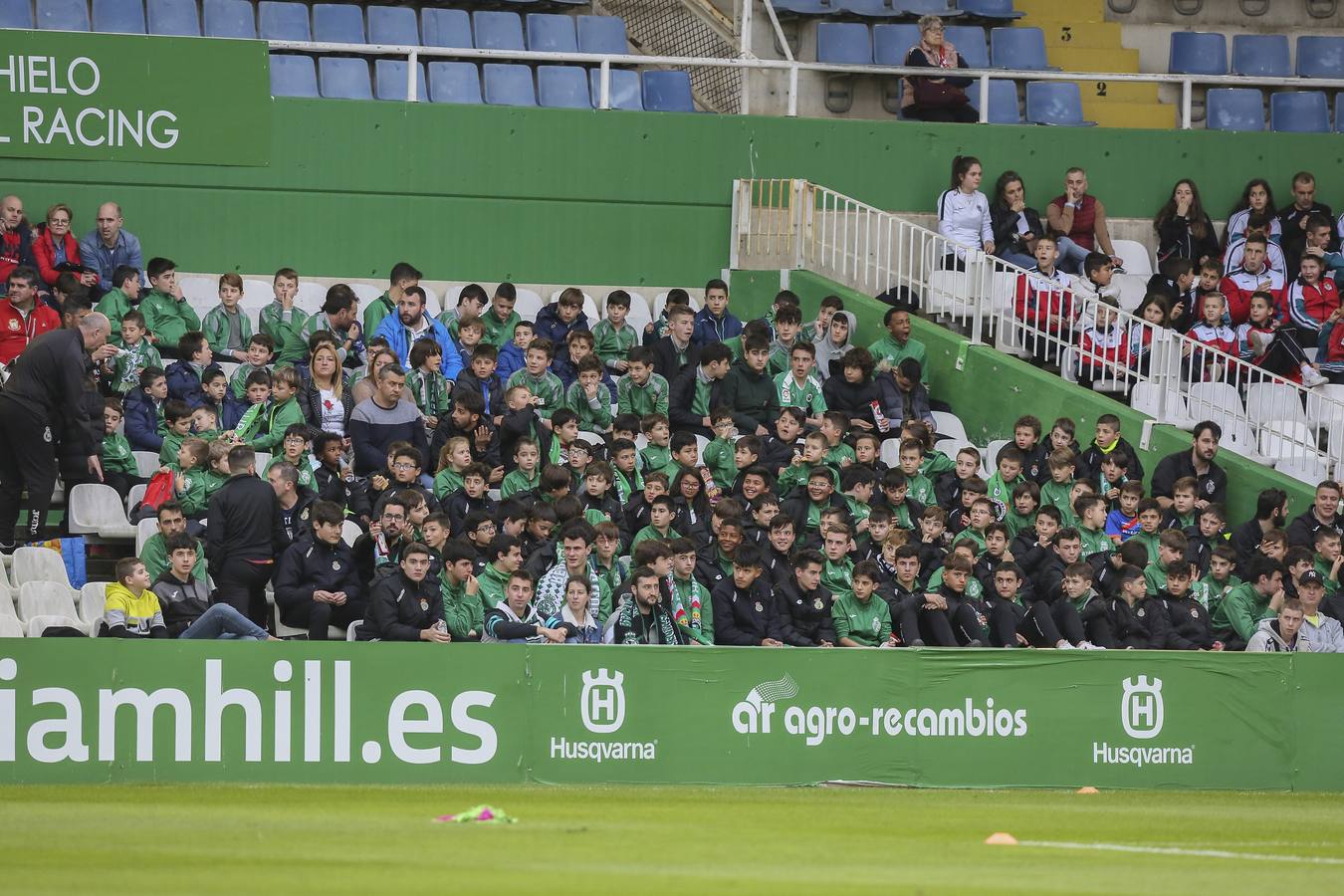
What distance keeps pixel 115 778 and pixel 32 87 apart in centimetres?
438

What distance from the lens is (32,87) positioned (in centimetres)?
1259

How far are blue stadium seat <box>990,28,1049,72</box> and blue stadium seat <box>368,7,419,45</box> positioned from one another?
21.7ft

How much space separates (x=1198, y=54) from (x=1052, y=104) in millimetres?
2172

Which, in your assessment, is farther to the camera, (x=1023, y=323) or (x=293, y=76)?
(x=293, y=76)

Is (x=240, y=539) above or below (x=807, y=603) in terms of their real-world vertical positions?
above

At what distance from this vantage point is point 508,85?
2077cm

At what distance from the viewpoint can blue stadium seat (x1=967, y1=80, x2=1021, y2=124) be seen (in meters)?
22.0

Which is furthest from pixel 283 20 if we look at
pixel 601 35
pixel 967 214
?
pixel 967 214

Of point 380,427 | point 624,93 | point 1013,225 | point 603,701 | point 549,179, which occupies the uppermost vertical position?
point 624,93

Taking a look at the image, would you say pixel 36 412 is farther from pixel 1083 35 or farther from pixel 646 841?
pixel 1083 35

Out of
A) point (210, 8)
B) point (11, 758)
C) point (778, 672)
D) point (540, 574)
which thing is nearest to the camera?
point (11, 758)

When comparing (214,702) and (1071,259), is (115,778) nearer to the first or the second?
(214,702)

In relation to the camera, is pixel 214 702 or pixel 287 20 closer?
pixel 214 702

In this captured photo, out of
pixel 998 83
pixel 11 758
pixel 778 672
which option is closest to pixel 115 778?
pixel 11 758
